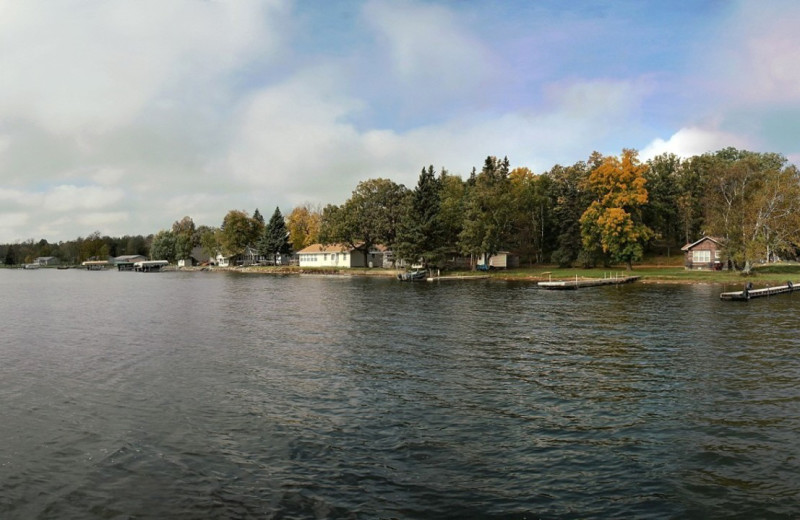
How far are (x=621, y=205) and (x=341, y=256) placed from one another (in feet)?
198

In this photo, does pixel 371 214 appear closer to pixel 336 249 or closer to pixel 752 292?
pixel 336 249

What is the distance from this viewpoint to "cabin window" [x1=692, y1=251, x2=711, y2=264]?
3073 inches

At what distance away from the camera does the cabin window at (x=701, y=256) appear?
78.1m

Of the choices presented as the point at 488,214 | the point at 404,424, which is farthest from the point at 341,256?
the point at 404,424

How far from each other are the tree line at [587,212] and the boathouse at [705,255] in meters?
2.28

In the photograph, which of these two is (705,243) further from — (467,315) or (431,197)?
(467,315)

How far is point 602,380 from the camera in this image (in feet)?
59.4

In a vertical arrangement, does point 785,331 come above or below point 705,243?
below

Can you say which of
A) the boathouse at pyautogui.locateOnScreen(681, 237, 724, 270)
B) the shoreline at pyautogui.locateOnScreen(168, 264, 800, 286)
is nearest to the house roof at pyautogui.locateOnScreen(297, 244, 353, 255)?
the shoreline at pyautogui.locateOnScreen(168, 264, 800, 286)

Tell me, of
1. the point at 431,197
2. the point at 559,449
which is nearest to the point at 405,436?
the point at 559,449

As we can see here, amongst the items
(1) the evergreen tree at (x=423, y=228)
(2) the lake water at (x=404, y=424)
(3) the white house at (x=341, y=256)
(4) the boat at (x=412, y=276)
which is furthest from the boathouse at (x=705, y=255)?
(3) the white house at (x=341, y=256)

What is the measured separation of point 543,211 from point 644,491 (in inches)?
3711

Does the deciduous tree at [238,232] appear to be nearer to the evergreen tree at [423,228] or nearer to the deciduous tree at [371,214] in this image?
the deciduous tree at [371,214]

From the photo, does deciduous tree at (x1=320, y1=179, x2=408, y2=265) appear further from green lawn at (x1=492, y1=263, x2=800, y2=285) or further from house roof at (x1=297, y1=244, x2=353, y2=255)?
green lawn at (x1=492, y1=263, x2=800, y2=285)
